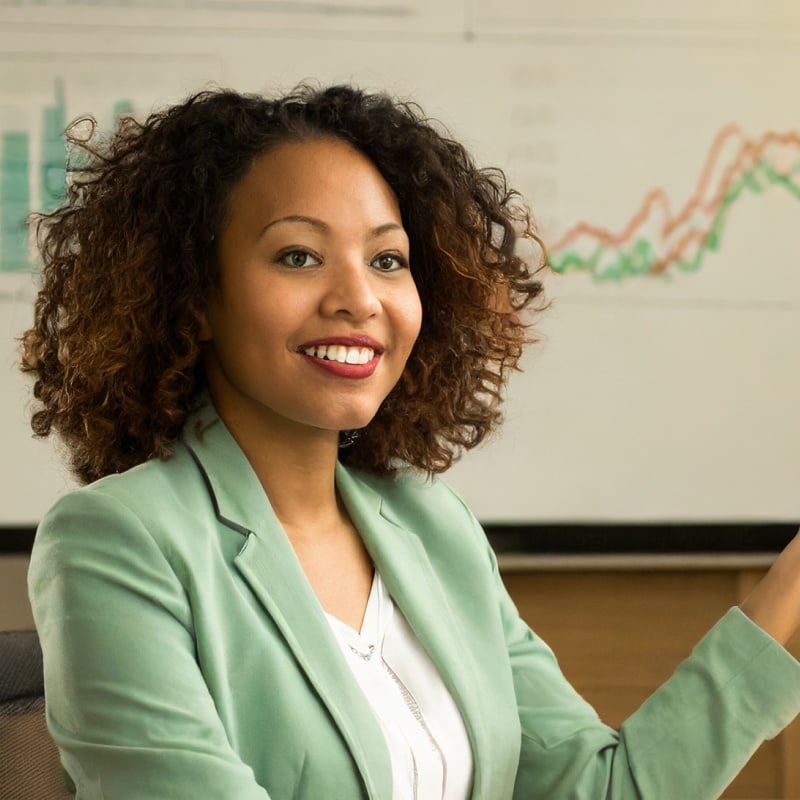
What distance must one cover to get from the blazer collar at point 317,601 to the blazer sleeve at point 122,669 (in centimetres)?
11

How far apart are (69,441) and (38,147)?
102cm

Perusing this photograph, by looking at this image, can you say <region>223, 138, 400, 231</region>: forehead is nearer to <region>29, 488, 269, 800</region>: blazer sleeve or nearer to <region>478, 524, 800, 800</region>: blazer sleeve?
<region>29, 488, 269, 800</region>: blazer sleeve

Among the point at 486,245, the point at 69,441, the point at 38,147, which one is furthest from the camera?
the point at 38,147

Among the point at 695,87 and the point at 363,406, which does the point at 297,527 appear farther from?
the point at 695,87

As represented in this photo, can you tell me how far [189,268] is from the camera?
1.32 meters

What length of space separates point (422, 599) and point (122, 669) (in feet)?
1.32

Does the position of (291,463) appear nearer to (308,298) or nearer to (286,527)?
(286,527)

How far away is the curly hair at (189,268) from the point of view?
52.5 inches

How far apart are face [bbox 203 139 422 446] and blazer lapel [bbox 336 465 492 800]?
0.13 meters

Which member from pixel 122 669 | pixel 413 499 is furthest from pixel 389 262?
pixel 122 669

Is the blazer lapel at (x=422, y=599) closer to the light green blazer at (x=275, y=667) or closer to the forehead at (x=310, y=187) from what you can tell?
the light green blazer at (x=275, y=667)

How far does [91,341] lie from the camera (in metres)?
1.32

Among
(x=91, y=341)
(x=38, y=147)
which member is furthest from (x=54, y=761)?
(x=38, y=147)

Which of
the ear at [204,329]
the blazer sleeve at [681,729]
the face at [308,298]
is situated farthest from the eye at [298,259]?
the blazer sleeve at [681,729]
